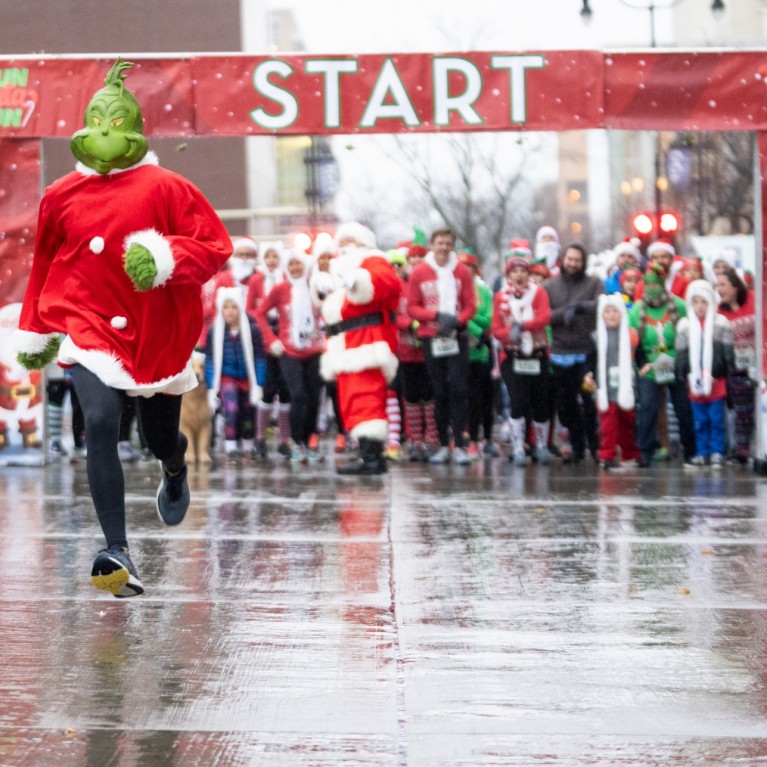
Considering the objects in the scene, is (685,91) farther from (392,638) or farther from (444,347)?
(392,638)

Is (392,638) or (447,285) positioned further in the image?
(447,285)

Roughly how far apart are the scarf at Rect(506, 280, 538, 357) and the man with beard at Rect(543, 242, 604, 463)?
0.31m

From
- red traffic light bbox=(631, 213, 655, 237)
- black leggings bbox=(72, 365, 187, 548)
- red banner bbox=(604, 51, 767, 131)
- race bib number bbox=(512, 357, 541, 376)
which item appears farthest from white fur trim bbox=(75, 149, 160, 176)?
Answer: red traffic light bbox=(631, 213, 655, 237)

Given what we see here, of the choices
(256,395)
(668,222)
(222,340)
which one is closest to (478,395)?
(256,395)

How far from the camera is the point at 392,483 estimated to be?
456 inches

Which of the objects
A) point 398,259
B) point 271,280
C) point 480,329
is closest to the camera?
point 480,329

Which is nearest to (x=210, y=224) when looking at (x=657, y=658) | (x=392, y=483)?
(x=657, y=658)

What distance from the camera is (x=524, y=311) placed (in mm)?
13523

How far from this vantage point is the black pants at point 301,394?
14141 mm

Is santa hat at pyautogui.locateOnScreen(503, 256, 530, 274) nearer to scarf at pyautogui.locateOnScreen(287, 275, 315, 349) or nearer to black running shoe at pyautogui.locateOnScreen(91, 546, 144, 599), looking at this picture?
scarf at pyautogui.locateOnScreen(287, 275, 315, 349)

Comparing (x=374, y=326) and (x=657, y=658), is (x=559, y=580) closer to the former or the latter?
(x=657, y=658)

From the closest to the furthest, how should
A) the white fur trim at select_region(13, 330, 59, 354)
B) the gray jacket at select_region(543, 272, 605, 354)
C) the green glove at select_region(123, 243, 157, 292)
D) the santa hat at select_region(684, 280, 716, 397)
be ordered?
the green glove at select_region(123, 243, 157, 292) < the white fur trim at select_region(13, 330, 59, 354) < the santa hat at select_region(684, 280, 716, 397) < the gray jacket at select_region(543, 272, 605, 354)

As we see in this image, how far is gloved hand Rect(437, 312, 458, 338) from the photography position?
529 inches

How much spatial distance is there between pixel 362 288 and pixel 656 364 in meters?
3.16
